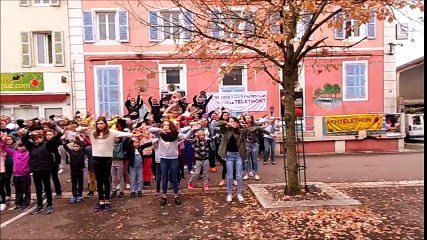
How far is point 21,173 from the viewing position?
23.4 feet

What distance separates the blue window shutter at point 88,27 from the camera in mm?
17359

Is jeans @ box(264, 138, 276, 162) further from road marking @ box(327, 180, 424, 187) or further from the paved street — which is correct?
the paved street

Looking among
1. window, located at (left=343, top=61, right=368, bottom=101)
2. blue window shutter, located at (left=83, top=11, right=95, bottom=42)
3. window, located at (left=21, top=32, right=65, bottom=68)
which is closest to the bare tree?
blue window shutter, located at (left=83, top=11, right=95, bottom=42)

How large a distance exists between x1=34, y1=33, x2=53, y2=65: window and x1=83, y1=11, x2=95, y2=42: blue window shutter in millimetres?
1989

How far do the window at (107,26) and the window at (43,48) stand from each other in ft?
6.76

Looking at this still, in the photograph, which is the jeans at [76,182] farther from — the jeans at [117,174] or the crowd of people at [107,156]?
the jeans at [117,174]

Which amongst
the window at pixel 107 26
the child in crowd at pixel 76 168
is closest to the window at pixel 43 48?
the window at pixel 107 26

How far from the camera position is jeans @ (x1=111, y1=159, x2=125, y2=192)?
310 inches

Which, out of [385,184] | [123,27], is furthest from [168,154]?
[123,27]

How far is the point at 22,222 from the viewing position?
6.20 metres

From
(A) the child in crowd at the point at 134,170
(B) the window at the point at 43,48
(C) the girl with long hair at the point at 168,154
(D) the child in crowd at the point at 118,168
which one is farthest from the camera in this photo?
(B) the window at the point at 43,48

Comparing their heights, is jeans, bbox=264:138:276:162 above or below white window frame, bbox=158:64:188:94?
below

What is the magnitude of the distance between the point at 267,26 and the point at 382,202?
3.66m

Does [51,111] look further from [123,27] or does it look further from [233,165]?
[233,165]
